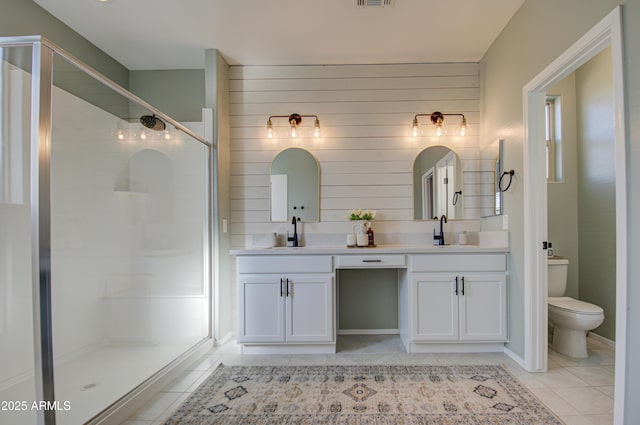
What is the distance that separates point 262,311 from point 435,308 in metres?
1.43

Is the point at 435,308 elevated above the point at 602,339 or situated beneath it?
elevated above

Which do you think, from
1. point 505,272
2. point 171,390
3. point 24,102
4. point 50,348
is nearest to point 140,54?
point 24,102

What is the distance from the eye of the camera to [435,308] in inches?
102

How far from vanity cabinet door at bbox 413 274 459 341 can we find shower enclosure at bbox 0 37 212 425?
190cm

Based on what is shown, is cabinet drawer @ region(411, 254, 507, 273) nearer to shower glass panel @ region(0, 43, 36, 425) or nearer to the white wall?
the white wall

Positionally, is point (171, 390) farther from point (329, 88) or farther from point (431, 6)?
point (431, 6)

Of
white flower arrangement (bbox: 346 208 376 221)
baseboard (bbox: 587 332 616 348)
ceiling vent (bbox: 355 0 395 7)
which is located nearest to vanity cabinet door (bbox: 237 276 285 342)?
white flower arrangement (bbox: 346 208 376 221)

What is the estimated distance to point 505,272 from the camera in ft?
8.50

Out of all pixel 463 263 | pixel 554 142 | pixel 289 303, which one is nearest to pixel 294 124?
pixel 289 303

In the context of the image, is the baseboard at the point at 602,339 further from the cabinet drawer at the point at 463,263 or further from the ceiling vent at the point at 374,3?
the ceiling vent at the point at 374,3

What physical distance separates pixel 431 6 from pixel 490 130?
1.22 meters

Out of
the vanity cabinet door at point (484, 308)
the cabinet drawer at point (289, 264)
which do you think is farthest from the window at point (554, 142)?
the cabinet drawer at point (289, 264)

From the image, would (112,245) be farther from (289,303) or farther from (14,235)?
(289,303)

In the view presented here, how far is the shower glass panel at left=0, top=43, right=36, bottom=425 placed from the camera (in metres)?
1.62
